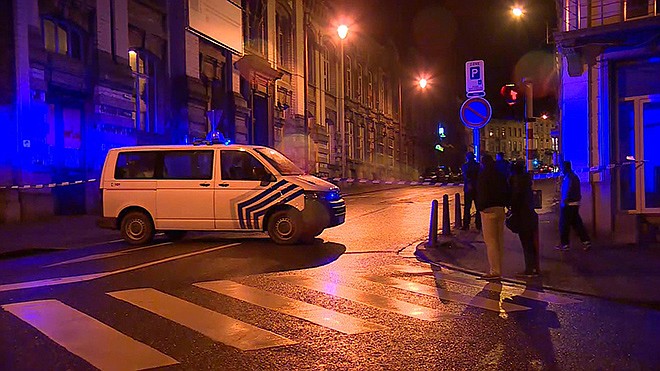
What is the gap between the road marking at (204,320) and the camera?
6.02m

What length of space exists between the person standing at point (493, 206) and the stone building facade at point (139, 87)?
13.2 metres

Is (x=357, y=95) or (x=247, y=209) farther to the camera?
(x=357, y=95)

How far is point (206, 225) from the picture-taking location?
1312 cm

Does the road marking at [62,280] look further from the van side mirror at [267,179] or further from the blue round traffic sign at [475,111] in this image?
the blue round traffic sign at [475,111]

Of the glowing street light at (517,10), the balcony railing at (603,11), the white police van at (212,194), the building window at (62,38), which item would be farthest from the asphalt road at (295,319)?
the building window at (62,38)

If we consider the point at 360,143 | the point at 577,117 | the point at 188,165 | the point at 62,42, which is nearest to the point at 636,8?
the point at 577,117

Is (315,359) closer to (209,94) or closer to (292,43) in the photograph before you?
(209,94)

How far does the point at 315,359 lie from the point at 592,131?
1028 centimetres

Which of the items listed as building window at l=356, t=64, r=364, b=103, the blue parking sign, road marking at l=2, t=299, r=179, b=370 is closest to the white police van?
the blue parking sign

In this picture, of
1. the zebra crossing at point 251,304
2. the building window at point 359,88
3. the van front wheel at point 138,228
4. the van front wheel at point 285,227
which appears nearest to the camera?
the zebra crossing at point 251,304

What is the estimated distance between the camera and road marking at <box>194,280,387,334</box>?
6621 mm

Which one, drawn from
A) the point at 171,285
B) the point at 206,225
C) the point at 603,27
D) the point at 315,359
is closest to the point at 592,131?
the point at 603,27

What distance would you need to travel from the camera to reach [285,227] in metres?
12.9

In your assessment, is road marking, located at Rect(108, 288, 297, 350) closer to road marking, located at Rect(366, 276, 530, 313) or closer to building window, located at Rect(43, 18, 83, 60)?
road marking, located at Rect(366, 276, 530, 313)
